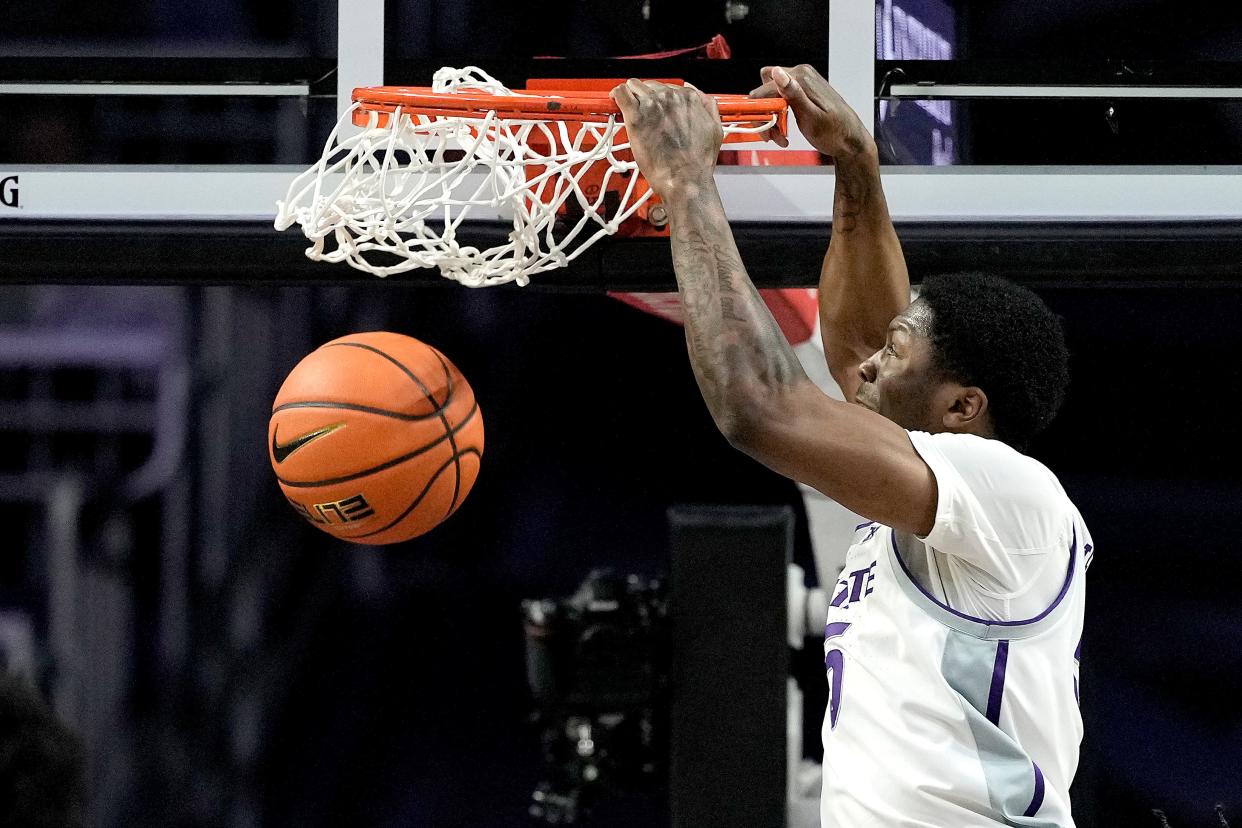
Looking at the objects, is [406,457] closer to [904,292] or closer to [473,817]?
[904,292]

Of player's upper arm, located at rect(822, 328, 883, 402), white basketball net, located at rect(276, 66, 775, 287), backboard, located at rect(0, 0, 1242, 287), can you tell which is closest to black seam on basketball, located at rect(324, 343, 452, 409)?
white basketball net, located at rect(276, 66, 775, 287)

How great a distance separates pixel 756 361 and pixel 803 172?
137 cm

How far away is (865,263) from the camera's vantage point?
2.42m

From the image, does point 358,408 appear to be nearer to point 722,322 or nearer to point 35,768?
point 722,322

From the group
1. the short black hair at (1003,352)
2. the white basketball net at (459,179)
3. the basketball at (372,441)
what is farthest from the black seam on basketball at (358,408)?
the short black hair at (1003,352)

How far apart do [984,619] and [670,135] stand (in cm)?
76

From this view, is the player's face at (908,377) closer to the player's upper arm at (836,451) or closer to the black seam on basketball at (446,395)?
the player's upper arm at (836,451)

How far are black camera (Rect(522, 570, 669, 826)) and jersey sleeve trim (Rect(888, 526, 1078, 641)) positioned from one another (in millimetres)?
1831

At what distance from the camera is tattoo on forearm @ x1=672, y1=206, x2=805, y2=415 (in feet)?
5.51

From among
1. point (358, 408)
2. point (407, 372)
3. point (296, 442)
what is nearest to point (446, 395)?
point (407, 372)

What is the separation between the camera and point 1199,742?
12.8 ft

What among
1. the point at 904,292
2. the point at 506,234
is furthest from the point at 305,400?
the point at 904,292

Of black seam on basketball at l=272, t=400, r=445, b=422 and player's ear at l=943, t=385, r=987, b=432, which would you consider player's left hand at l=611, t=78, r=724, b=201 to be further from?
black seam on basketball at l=272, t=400, r=445, b=422

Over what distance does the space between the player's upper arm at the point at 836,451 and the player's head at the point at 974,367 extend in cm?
28
